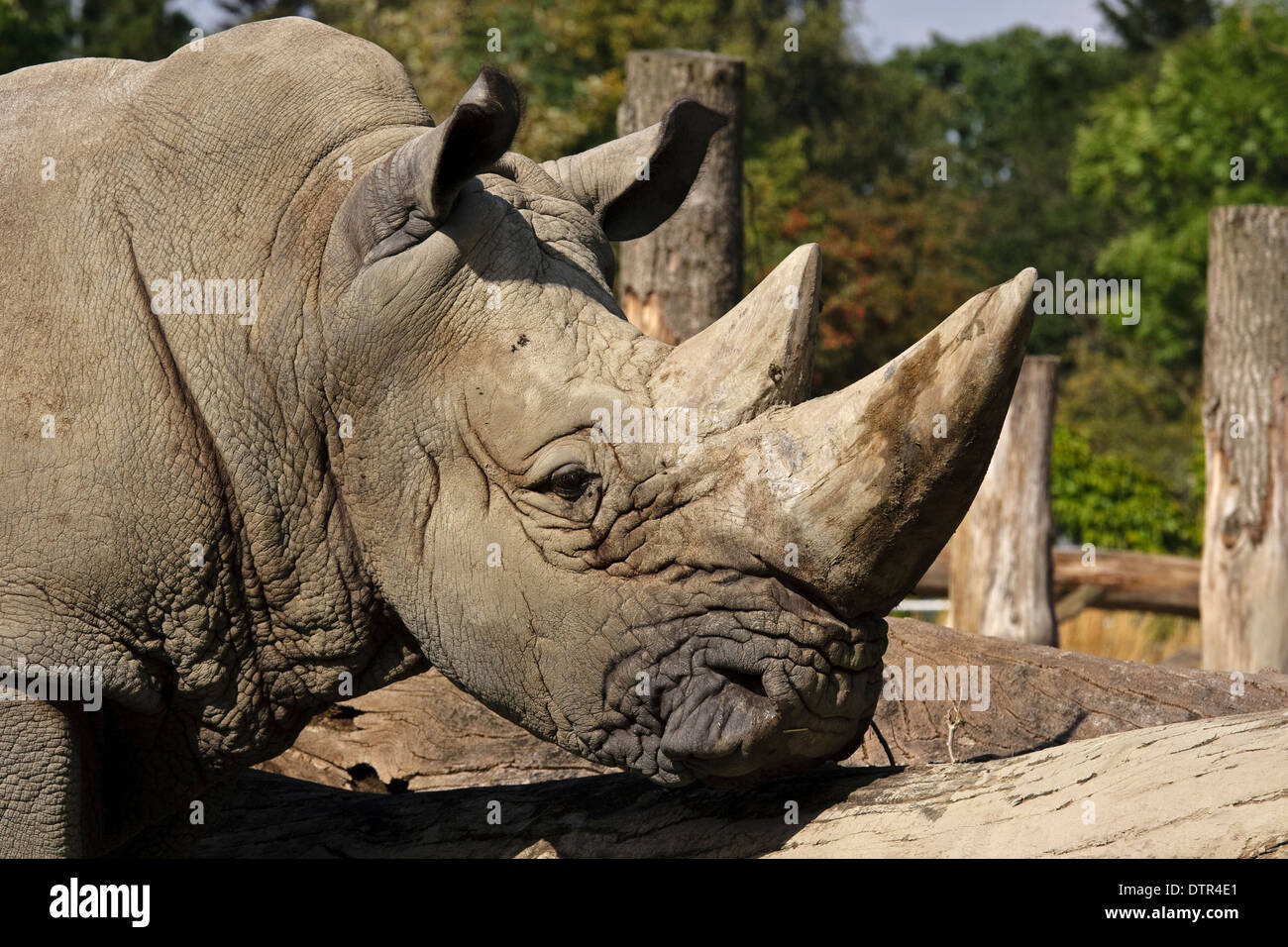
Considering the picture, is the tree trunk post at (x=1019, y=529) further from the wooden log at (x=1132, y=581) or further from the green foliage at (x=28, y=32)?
the green foliage at (x=28, y=32)

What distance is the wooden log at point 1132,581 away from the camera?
11.1 metres

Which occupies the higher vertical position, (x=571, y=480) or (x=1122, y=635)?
(x=571, y=480)

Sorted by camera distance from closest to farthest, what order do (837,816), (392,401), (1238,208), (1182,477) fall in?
(837,816), (392,401), (1238,208), (1182,477)

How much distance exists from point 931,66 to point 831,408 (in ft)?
221

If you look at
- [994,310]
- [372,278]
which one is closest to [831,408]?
[994,310]

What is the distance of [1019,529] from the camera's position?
9539mm

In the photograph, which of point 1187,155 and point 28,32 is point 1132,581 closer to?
point 28,32

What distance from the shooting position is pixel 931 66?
220 feet

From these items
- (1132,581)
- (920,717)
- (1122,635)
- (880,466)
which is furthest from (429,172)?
(1122,635)

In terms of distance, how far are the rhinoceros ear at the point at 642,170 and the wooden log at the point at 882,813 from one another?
157 centimetres

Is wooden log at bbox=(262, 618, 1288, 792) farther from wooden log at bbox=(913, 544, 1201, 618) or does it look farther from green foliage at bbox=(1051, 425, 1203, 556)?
green foliage at bbox=(1051, 425, 1203, 556)

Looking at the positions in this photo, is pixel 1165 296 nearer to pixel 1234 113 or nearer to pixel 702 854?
pixel 1234 113

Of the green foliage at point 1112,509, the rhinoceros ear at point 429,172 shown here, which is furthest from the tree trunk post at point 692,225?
the green foliage at point 1112,509

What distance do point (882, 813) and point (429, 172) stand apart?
5.62 feet
